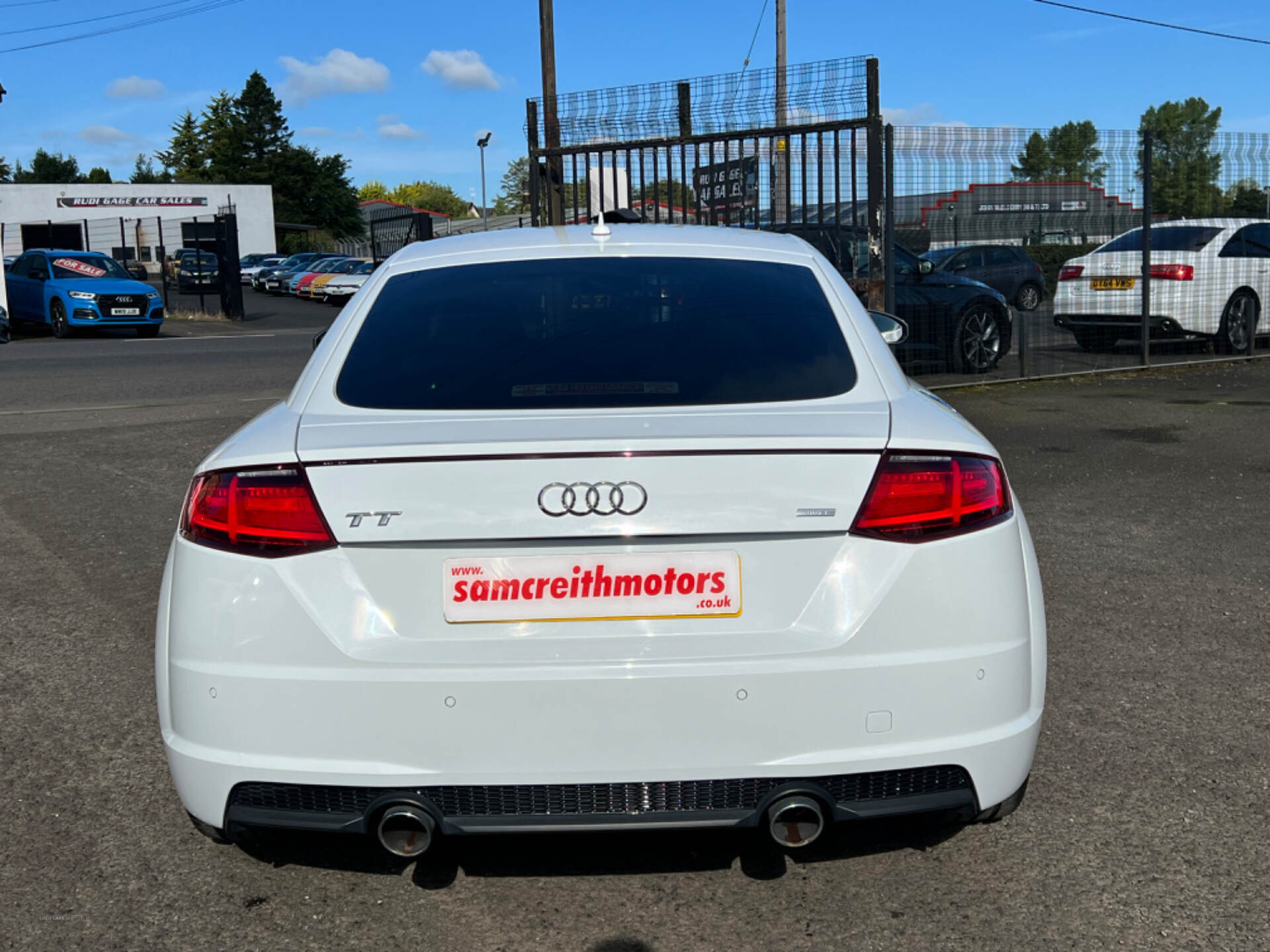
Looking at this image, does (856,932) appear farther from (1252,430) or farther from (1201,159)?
(1201,159)

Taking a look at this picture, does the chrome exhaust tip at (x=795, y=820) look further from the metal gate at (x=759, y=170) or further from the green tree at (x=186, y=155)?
the green tree at (x=186, y=155)

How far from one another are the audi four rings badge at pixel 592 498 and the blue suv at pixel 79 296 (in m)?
24.7

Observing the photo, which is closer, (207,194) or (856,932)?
(856,932)

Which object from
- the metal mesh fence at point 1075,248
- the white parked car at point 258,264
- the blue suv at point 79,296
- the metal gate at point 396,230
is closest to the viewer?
the metal mesh fence at point 1075,248

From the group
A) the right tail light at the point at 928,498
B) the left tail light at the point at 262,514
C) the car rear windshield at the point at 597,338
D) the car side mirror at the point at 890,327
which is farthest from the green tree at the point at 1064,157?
the left tail light at the point at 262,514

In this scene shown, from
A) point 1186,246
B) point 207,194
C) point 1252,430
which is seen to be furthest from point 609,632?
→ point 207,194

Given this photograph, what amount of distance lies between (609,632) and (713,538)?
0.27 meters

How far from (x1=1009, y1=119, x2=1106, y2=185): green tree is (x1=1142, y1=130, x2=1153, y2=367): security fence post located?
46 cm

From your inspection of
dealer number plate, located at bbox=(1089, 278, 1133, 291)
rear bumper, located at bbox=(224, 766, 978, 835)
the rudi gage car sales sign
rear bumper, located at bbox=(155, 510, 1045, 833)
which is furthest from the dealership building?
rear bumper, located at bbox=(224, 766, 978, 835)

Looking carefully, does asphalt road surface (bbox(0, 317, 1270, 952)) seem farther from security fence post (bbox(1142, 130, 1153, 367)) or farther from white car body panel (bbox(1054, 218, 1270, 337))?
white car body panel (bbox(1054, 218, 1270, 337))

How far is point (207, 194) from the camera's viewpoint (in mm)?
71562

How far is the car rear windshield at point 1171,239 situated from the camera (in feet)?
45.9

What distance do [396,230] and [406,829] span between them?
26905mm

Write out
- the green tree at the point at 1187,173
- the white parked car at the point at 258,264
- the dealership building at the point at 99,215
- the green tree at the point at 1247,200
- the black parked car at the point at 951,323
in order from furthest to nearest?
the dealership building at the point at 99,215 < the white parked car at the point at 258,264 < the green tree at the point at 1247,200 < the green tree at the point at 1187,173 < the black parked car at the point at 951,323
